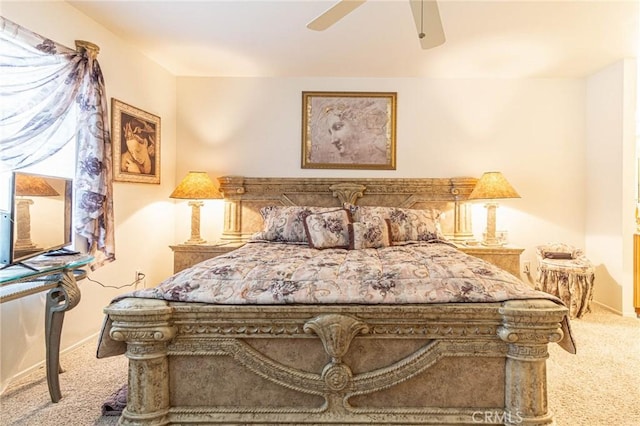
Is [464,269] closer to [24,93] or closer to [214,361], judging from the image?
[214,361]

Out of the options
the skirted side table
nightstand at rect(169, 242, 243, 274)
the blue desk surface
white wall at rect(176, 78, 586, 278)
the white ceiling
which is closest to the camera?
the blue desk surface

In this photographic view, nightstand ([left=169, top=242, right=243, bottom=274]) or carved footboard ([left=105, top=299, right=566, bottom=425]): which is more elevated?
nightstand ([left=169, top=242, right=243, bottom=274])

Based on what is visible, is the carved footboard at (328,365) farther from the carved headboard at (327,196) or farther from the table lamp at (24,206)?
the carved headboard at (327,196)

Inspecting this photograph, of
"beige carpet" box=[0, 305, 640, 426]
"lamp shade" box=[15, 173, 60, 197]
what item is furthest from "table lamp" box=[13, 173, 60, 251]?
"beige carpet" box=[0, 305, 640, 426]

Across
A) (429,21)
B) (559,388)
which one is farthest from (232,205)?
(559,388)

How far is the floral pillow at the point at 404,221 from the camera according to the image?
3.03 metres

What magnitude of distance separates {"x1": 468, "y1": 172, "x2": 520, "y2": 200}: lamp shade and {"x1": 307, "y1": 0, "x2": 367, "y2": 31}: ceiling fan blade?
2296mm

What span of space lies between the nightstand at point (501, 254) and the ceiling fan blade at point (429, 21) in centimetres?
198

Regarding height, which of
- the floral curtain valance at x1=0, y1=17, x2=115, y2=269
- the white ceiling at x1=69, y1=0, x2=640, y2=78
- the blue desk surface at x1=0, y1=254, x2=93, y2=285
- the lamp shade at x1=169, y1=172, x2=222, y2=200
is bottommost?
the blue desk surface at x1=0, y1=254, x2=93, y2=285

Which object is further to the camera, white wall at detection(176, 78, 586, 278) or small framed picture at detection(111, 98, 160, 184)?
white wall at detection(176, 78, 586, 278)

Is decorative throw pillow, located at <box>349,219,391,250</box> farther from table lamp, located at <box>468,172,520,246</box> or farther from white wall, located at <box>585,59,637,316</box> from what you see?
white wall, located at <box>585,59,637,316</box>

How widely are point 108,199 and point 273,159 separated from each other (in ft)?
5.63

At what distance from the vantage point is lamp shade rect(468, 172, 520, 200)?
3.24 m

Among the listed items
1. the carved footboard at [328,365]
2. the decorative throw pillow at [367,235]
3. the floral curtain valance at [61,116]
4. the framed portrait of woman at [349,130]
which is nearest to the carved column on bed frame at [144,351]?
the carved footboard at [328,365]
